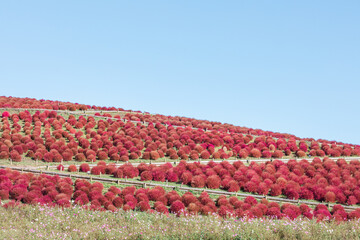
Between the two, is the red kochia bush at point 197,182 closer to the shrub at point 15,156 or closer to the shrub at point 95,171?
the shrub at point 95,171

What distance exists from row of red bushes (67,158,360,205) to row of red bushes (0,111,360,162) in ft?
12.6

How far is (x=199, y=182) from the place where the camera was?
2394 centimetres

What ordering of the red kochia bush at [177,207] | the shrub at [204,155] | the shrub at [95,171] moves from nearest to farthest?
the red kochia bush at [177,207] < the shrub at [95,171] < the shrub at [204,155]

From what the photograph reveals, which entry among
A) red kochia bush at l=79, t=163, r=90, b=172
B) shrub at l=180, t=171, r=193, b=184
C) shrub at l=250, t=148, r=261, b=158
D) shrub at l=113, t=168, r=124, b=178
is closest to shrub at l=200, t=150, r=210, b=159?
shrub at l=250, t=148, r=261, b=158

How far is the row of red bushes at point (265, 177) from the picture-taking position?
23.7 meters

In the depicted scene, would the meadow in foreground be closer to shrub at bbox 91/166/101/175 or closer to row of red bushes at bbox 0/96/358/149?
shrub at bbox 91/166/101/175

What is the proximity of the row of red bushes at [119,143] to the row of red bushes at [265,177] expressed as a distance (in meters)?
3.84

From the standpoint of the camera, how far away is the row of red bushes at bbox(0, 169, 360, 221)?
18531 mm

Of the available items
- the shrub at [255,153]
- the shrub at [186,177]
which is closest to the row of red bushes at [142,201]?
the shrub at [186,177]

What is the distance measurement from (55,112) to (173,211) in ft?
83.4

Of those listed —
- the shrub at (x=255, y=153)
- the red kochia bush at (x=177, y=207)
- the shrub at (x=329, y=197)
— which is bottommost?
the red kochia bush at (x=177, y=207)

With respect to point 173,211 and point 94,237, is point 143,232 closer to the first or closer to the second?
point 94,237

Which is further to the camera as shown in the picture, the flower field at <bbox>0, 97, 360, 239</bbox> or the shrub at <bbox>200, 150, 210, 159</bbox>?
the shrub at <bbox>200, 150, 210, 159</bbox>

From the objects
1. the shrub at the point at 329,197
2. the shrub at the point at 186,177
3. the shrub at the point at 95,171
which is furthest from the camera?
the shrub at the point at 95,171
